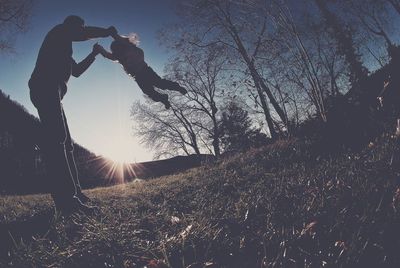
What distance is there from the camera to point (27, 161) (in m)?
16.5

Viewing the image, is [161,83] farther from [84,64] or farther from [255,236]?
[255,236]

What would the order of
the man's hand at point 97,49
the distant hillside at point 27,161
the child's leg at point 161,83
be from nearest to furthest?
the distant hillside at point 27,161 → the child's leg at point 161,83 → the man's hand at point 97,49

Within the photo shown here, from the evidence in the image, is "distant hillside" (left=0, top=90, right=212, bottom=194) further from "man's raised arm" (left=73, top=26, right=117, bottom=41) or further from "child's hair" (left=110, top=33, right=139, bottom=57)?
"child's hair" (left=110, top=33, right=139, bottom=57)

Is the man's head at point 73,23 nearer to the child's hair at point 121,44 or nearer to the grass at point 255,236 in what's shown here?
the child's hair at point 121,44

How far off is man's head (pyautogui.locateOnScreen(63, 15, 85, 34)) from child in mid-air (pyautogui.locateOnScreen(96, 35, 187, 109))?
417 millimetres

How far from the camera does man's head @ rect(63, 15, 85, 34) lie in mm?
3477

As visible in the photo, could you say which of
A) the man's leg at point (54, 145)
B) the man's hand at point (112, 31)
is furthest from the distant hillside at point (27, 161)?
A: the man's hand at point (112, 31)

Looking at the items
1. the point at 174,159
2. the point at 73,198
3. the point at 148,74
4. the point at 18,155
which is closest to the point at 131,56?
the point at 148,74

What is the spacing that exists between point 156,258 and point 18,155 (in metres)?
16.4

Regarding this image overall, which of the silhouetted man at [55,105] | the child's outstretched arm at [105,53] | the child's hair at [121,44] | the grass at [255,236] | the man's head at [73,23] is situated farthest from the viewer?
the child's outstretched arm at [105,53]

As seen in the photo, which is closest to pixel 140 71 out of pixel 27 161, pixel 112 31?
pixel 112 31

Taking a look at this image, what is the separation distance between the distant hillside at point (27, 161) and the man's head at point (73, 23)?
1045 mm

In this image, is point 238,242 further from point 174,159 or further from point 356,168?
point 174,159

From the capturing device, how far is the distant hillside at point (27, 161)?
334 centimetres
